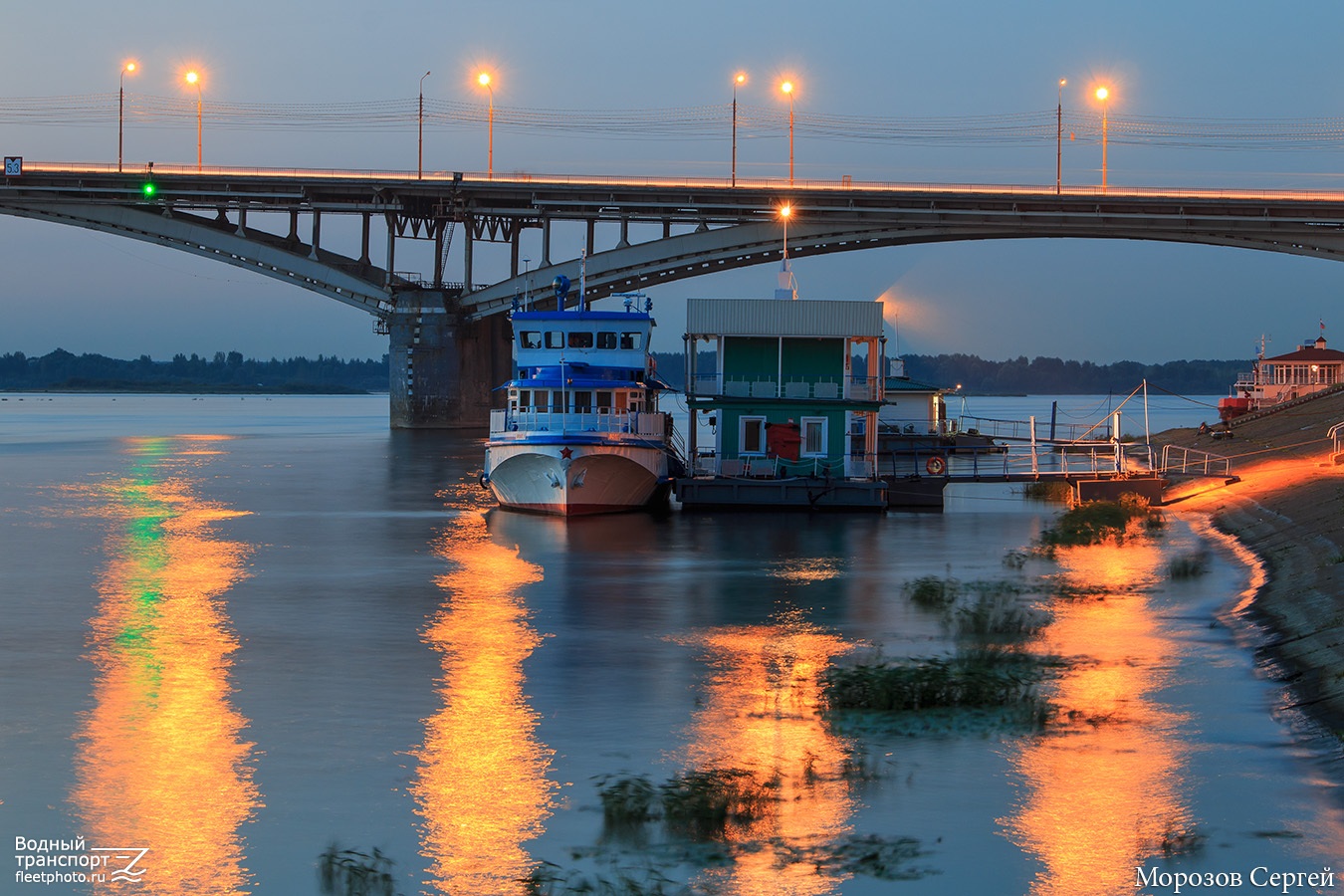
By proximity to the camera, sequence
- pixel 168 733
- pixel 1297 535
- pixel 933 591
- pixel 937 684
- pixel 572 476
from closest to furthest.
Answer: pixel 168 733 → pixel 937 684 → pixel 933 591 → pixel 1297 535 → pixel 572 476

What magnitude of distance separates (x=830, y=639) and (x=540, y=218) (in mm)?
84265

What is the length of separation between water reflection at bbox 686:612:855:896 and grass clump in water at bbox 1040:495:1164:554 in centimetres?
1535

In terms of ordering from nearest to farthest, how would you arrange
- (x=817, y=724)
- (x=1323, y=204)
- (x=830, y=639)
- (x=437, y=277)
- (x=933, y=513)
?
(x=817, y=724)
(x=830, y=639)
(x=933, y=513)
(x=1323, y=204)
(x=437, y=277)

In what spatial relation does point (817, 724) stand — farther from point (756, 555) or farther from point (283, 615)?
point (756, 555)

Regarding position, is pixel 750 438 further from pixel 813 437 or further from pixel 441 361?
pixel 441 361

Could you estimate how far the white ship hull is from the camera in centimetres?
4522

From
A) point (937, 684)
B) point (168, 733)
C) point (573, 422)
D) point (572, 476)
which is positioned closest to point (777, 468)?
point (572, 476)

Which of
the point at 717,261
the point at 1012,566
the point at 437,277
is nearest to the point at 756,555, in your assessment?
the point at 1012,566

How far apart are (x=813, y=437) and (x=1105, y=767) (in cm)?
3253

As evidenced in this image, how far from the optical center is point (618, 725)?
60.1ft

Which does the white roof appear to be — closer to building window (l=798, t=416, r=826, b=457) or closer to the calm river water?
building window (l=798, t=416, r=826, b=457)

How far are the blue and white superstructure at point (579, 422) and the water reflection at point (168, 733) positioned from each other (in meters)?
11.2

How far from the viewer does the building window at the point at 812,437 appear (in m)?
48.0

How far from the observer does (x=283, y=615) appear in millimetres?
27734
